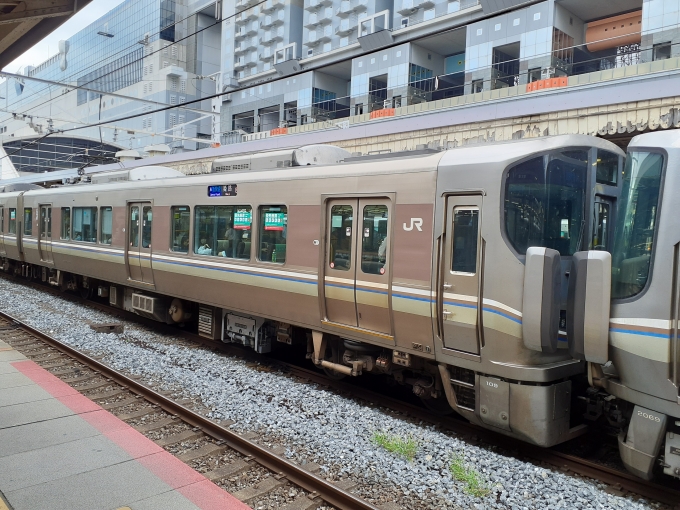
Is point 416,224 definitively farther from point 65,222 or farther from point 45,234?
point 45,234

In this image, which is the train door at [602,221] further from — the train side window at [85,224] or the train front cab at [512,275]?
the train side window at [85,224]

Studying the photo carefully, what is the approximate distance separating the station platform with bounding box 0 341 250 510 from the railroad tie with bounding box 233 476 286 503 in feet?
0.59

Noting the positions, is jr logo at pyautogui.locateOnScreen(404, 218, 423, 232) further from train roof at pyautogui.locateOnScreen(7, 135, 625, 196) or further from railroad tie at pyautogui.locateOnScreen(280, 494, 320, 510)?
railroad tie at pyautogui.locateOnScreen(280, 494, 320, 510)

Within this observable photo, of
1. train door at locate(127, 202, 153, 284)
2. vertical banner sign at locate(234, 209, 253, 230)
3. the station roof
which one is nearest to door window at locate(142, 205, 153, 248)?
train door at locate(127, 202, 153, 284)

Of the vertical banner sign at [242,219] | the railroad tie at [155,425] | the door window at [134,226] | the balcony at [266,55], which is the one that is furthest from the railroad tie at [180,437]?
the balcony at [266,55]

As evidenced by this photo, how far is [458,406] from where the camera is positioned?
19.5 ft

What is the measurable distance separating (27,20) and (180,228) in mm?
4837

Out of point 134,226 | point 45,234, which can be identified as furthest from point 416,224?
point 45,234

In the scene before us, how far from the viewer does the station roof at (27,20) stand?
540 cm

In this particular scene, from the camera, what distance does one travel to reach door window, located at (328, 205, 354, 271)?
274 inches

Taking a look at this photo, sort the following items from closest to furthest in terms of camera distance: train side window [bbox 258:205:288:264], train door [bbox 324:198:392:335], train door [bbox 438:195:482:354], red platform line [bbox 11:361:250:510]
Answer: red platform line [bbox 11:361:250:510] < train door [bbox 438:195:482:354] < train door [bbox 324:198:392:335] < train side window [bbox 258:205:288:264]

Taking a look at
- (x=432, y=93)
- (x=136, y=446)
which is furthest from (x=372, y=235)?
(x=432, y=93)

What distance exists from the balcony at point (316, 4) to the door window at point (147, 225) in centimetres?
2628

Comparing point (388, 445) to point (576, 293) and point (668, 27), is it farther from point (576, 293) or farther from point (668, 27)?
point (668, 27)
